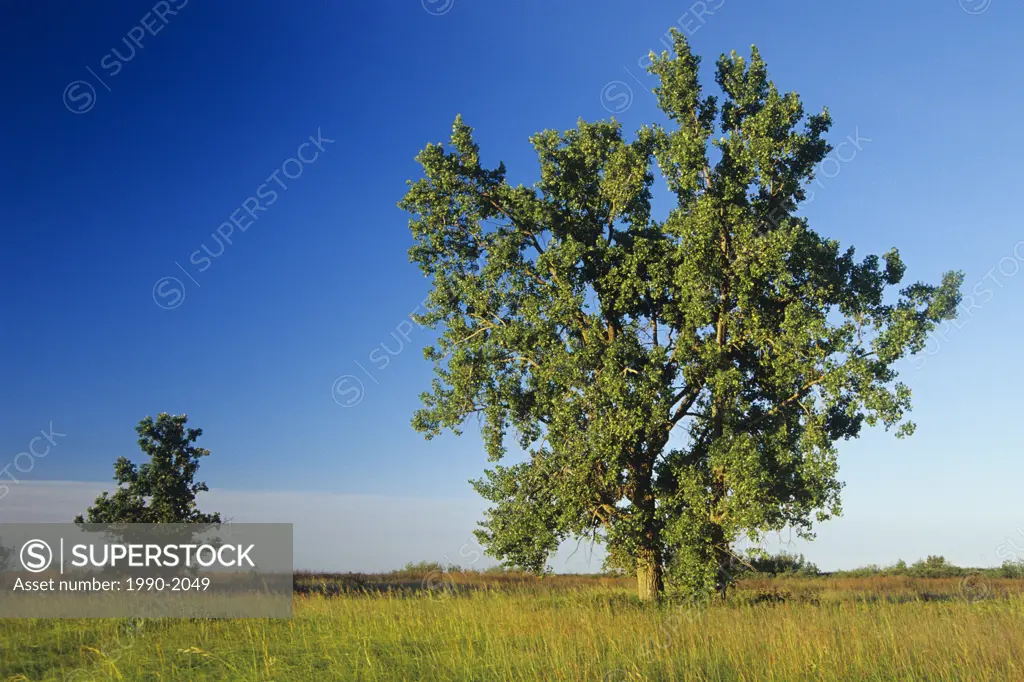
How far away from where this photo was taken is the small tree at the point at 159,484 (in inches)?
1246

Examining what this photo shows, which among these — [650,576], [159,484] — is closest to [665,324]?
[650,576]

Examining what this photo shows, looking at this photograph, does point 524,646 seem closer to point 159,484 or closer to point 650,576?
point 650,576

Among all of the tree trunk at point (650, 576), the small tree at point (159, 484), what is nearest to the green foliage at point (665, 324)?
the tree trunk at point (650, 576)

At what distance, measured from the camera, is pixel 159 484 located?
3203cm

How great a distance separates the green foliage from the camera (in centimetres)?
2033

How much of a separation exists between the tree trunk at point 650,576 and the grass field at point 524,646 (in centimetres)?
430

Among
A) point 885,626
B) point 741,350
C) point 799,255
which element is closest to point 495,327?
point 741,350

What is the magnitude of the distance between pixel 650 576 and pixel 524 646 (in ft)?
35.1

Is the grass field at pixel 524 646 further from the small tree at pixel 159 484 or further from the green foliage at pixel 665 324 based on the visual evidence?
the small tree at pixel 159 484

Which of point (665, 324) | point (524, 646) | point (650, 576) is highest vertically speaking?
point (665, 324)

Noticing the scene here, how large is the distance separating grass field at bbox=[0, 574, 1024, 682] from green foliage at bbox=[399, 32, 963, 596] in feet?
12.7

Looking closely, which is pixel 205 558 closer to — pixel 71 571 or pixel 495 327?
pixel 71 571

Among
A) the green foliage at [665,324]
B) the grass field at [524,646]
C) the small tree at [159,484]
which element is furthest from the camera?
the small tree at [159,484]

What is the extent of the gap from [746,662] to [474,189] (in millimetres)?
16858
